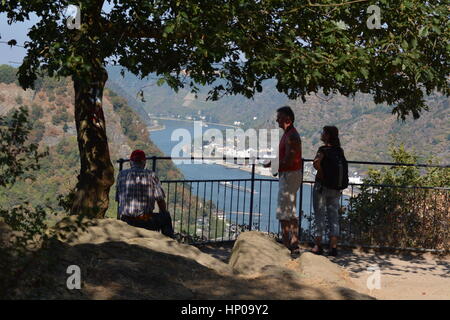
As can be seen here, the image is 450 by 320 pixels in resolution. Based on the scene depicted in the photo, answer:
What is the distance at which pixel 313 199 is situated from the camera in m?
8.10

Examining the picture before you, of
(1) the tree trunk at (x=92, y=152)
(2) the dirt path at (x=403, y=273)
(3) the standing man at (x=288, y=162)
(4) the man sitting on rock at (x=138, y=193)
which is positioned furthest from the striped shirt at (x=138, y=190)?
(2) the dirt path at (x=403, y=273)

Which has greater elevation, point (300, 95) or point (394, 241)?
point (300, 95)

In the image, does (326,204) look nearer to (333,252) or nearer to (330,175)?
(330,175)

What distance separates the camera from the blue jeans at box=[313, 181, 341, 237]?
7.91m

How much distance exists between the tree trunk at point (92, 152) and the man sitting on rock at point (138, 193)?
1.08 metres

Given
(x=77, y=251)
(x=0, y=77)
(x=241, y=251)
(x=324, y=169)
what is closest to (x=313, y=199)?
(x=324, y=169)

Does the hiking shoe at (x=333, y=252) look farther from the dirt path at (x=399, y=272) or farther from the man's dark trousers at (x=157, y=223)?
the man's dark trousers at (x=157, y=223)

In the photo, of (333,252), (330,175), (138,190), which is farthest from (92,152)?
(333,252)

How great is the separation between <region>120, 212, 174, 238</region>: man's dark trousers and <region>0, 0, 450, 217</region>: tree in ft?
→ 2.19

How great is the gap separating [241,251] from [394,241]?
4057 mm
